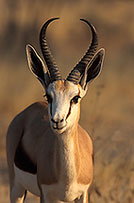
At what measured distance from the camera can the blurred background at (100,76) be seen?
35.0 ft

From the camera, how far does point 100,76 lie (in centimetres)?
1811

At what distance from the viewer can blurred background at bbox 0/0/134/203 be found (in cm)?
1067

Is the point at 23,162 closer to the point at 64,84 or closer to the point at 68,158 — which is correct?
the point at 68,158

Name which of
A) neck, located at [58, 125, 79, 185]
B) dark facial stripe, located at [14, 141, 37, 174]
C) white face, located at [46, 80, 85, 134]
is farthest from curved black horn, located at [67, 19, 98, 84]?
dark facial stripe, located at [14, 141, 37, 174]

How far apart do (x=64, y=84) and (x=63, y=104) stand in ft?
1.19

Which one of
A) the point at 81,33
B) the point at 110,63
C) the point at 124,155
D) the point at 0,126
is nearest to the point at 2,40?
the point at 81,33

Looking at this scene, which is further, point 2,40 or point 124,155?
point 2,40

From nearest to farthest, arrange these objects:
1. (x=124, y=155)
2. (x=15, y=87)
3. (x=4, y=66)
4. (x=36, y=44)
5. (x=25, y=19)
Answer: (x=124, y=155) → (x=15, y=87) → (x=4, y=66) → (x=36, y=44) → (x=25, y=19)

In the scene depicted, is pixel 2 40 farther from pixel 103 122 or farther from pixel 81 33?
pixel 103 122

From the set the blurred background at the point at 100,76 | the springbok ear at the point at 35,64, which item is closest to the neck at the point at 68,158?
the springbok ear at the point at 35,64

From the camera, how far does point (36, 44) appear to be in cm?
2114

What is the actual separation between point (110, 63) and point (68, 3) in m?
8.80

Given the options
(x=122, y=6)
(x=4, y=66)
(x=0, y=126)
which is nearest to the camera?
(x=0, y=126)

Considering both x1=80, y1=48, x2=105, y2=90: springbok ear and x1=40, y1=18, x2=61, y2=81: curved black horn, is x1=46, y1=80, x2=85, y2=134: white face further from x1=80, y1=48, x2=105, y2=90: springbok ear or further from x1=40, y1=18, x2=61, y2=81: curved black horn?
x1=80, y1=48, x2=105, y2=90: springbok ear
